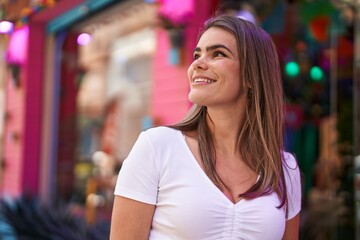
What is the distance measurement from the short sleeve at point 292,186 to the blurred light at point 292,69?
181 inches

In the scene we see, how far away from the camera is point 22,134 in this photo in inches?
307

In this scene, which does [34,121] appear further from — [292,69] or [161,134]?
[161,134]

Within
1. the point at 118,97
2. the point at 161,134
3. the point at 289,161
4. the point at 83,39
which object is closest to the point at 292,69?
the point at 118,97

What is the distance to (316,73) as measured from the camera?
6.48 meters

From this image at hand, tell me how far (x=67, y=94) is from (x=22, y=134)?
0.77m

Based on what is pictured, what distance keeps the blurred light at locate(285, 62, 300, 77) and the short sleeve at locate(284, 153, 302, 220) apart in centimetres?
460

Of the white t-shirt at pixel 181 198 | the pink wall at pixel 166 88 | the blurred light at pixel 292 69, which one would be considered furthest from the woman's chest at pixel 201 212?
the blurred light at pixel 292 69

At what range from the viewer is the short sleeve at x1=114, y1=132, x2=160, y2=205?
5.32 feet

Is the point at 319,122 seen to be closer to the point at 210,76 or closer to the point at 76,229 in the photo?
the point at 76,229

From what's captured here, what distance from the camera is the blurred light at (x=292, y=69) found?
6.44m

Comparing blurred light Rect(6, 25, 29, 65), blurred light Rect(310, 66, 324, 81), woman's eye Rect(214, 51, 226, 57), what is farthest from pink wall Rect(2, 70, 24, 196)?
woman's eye Rect(214, 51, 226, 57)

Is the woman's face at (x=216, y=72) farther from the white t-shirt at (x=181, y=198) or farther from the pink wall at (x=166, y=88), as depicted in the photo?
the pink wall at (x=166, y=88)

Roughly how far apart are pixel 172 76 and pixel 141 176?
3948mm

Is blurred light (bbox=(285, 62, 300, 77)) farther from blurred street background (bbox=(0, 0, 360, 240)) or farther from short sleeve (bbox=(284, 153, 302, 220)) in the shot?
short sleeve (bbox=(284, 153, 302, 220))
